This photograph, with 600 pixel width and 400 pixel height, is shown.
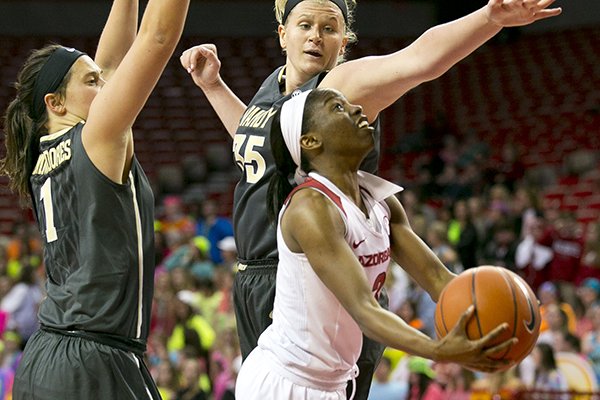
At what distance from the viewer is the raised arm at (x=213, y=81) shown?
485cm

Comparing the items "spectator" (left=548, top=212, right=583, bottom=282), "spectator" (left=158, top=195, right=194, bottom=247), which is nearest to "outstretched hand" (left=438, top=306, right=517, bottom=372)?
"spectator" (left=548, top=212, right=583, bottom=282)

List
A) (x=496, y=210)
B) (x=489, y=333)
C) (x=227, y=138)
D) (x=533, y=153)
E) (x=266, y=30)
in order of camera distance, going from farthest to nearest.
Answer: (x=266, y=30) < (x=227, y=138) < (x=533, y=153) < (x=496, y=210) < (x=489, y=333)

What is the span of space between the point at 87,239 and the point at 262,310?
832 millimetres

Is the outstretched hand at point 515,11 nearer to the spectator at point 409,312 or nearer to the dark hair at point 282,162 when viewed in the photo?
the dark hair at point 282,162

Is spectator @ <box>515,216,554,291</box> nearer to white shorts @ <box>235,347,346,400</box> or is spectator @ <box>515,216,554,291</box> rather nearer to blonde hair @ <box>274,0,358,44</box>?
blonde hair @ <box>274,0,358,44</box>

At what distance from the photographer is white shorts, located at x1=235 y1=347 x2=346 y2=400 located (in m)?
3.53

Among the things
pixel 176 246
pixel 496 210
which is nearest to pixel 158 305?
pixel 176 246

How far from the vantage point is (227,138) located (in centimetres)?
1912

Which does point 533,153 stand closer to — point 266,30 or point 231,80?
point 231,80

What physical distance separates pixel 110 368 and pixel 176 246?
8.74 meters

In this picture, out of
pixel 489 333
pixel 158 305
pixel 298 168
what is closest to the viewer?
pixel 489 333

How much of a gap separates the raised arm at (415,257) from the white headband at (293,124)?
0.41 m

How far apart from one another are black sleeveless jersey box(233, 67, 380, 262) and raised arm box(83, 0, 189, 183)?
2.29ft

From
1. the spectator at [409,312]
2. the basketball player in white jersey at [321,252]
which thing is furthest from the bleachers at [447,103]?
the basketball player in white jersey at [321,252]
